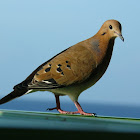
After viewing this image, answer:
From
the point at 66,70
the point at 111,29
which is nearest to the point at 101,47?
the point at 111,29

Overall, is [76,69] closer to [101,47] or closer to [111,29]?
[101,47]

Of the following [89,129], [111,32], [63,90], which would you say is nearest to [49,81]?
[63,90]

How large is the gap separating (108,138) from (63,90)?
1.13 meters

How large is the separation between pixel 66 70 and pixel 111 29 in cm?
42

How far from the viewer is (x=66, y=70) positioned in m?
2.21

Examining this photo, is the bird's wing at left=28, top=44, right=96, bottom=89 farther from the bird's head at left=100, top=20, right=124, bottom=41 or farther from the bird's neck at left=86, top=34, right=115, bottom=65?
the bird's head at left=100, top=20, right=124, bottom=41

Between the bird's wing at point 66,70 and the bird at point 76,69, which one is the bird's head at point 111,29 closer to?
the bird at point 76,69

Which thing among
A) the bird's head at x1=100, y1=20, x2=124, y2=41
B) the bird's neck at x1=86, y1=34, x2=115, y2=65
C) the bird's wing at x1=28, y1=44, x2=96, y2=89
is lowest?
the bird's wing at x1=28, y1=44, x2=96, y2=89

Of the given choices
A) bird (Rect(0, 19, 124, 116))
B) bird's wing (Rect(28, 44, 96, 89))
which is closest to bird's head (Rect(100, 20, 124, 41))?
bird (Rect(0, 19, 124, 116))

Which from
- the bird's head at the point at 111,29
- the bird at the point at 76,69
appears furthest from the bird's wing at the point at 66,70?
the bird's head at the point at 111,29

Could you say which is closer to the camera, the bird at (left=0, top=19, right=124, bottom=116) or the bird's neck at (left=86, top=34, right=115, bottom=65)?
the bird at (left=0, top=19, right=124, bottom=116)

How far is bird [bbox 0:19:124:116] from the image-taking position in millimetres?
2136

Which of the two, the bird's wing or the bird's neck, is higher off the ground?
the bird's neck

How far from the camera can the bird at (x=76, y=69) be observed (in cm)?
214
